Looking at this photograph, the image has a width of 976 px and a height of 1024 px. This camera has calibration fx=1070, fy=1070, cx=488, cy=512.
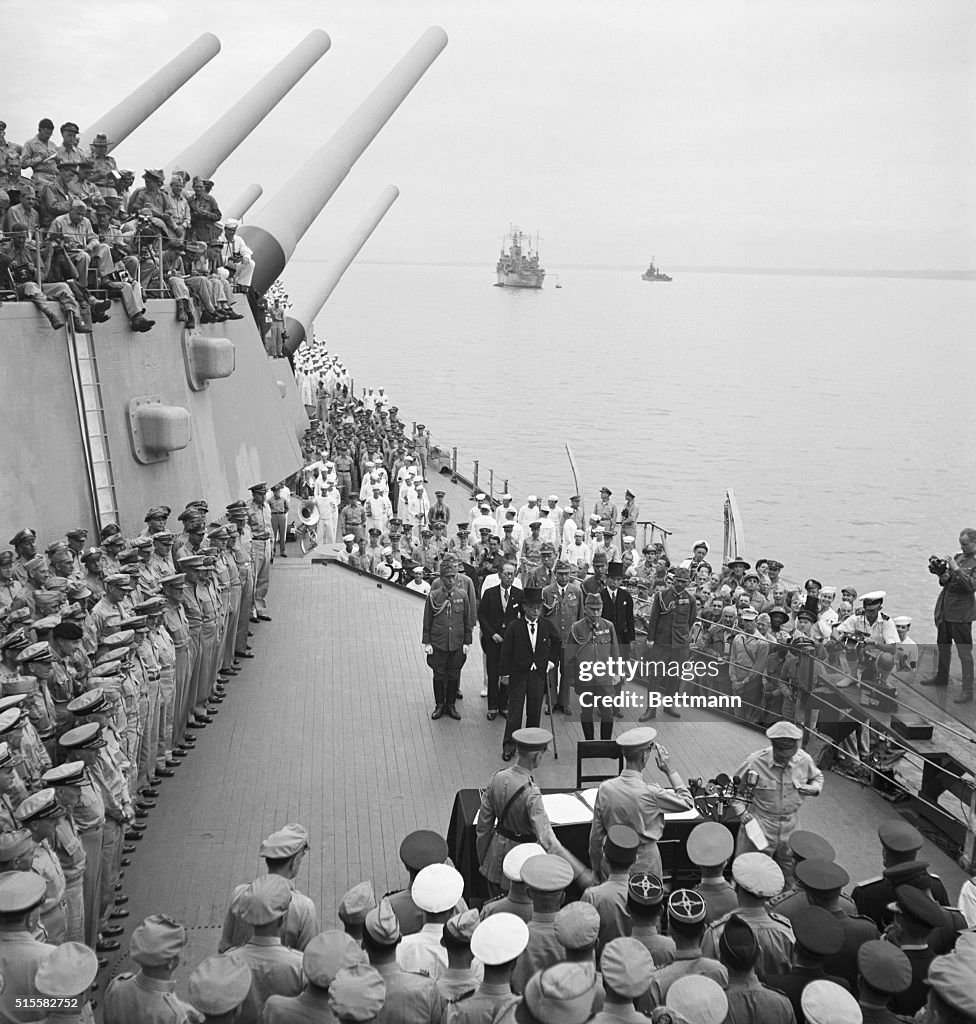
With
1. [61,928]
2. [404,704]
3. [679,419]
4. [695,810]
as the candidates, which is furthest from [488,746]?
[679,419]

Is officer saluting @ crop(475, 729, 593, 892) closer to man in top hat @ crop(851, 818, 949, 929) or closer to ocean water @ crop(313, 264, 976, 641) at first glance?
man in top hat @ crop(851, 818, 949, 929)

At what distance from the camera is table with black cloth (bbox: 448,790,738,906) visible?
197 inches

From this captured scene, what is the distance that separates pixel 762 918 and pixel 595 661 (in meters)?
3.73

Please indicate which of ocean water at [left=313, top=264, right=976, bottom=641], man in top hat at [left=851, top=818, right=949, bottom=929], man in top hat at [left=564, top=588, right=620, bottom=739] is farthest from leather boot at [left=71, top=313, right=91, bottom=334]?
ocean water at [left=313, top=264, right=976, bottom=641]

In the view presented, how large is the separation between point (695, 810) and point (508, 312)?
151486mm

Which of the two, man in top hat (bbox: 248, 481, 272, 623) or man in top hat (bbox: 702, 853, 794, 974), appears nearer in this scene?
man in top hat (bbox: 702, 853, 794, 974)

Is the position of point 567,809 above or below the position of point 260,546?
below

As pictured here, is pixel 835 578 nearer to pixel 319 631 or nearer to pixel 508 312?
pixel 319 631

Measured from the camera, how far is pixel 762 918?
3697mm

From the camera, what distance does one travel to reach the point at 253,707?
8008mm

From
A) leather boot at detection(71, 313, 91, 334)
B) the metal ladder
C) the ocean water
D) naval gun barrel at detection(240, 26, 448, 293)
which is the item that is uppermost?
naval gun barrel at detection(240, 26, 448, 293)

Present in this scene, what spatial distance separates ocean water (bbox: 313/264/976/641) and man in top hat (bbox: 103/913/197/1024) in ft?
71.0

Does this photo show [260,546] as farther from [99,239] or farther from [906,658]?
[906,658]

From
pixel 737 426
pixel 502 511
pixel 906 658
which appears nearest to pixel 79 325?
pixel 906 658
